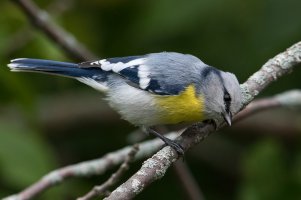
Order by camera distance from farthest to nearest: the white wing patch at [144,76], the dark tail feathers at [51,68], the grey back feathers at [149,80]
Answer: the dark tail feathers at [51,68]
the white wing patch at [144,76]
the grey back feathers at [149,80]

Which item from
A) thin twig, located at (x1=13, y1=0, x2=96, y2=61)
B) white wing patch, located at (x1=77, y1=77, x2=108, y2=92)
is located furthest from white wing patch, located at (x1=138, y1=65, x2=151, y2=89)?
thin twig, located at (x1=13, y1=0, x2=96, y2=61)

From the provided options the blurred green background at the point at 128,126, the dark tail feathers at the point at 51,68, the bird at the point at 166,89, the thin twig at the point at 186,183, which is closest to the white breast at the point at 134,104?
the bird at the point at 166,89

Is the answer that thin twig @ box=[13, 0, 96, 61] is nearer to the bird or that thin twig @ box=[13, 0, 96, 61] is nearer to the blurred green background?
the blurred green background

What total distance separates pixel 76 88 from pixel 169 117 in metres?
1.89

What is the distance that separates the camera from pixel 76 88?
493 cm

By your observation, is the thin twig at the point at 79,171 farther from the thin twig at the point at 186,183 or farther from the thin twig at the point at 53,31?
the thin twig at the point at 53,31

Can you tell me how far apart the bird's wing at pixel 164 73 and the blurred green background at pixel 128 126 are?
0.59 m

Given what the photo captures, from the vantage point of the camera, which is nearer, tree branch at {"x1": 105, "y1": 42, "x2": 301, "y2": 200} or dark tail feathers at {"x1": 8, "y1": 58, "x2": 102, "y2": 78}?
tree branch at {"x1": 105, "y1": 42, "x2": 301, "y2": 200}

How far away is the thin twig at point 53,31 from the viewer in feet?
12.3

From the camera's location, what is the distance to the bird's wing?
10.3 ft

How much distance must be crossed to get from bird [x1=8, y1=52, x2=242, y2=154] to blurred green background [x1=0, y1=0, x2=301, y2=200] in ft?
1.60

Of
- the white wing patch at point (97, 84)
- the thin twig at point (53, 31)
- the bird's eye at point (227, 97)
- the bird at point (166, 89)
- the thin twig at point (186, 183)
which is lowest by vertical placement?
the thin twig at point (186, 183)

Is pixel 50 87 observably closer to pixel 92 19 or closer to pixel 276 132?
pixel 92 19

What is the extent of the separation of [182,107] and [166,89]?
10 centimetres
